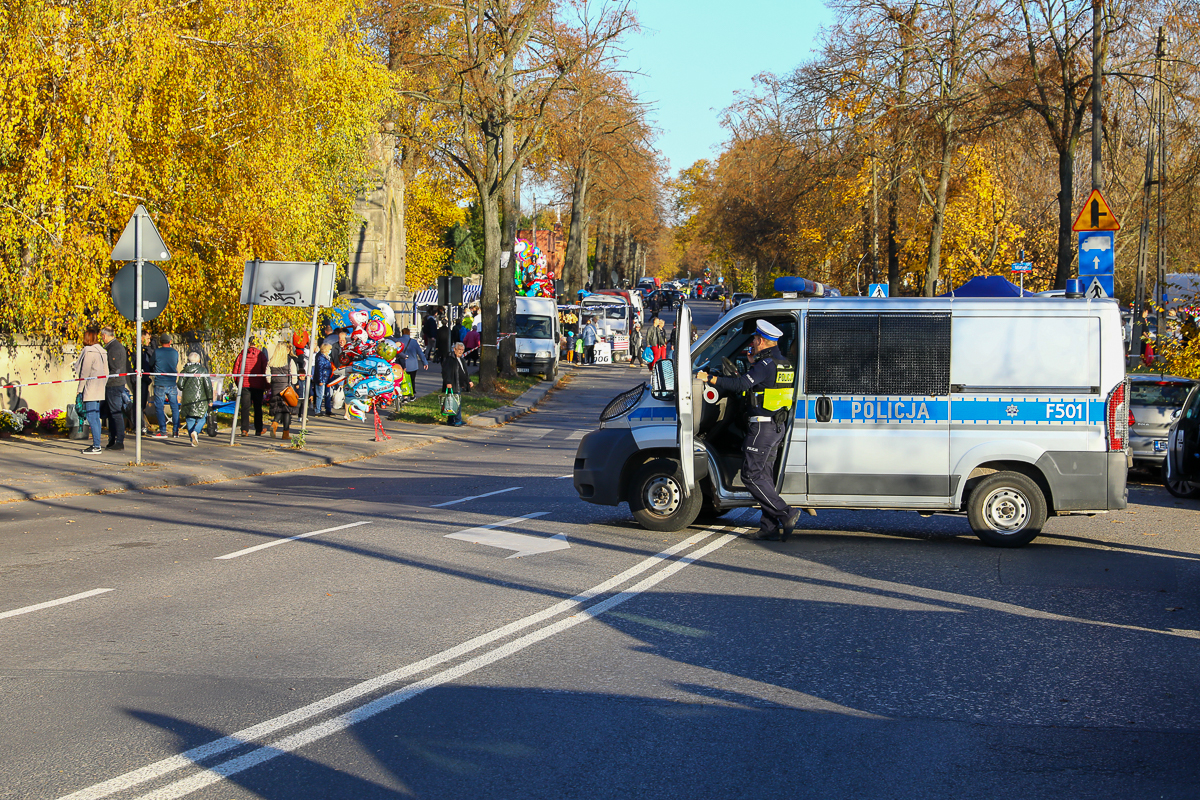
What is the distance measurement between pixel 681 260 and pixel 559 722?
7692 inches

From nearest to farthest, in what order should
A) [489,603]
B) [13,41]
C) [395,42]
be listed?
[489,603] → [13,41] → [395,42]

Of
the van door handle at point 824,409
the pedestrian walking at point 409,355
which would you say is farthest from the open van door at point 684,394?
the pedestrian walking at point 409,355

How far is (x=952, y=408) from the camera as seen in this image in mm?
10180

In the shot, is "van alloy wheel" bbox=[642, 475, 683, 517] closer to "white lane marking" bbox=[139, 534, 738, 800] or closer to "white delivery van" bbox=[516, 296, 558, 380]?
"white lane marking" bbox=[139, 534, 738, 800]

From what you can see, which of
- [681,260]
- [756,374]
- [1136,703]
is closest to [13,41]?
[756,374]

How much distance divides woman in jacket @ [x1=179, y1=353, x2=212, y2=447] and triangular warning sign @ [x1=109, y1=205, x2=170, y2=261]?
2.91 m

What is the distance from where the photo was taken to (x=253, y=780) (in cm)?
462

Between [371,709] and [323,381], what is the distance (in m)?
19.2

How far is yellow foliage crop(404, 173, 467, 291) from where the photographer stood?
2827 inches

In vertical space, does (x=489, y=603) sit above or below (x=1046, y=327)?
below

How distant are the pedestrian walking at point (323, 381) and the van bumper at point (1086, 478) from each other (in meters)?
15.8

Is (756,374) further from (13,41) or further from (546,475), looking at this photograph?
(13,41)

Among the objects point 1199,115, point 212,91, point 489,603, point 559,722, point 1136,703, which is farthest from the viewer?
point 1199,115

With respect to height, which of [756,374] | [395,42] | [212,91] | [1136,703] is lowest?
[1136,703]
